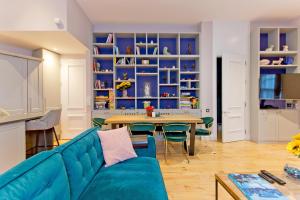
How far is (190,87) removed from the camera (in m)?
5.93

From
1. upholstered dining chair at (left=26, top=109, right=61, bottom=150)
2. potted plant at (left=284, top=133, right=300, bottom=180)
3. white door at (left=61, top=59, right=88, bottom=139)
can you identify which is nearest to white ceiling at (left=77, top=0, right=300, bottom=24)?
white door at (left=61, top=59, right=88, bottom=139)

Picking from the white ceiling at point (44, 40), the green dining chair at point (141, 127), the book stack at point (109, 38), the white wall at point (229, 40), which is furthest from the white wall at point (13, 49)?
the white wall at point (229, 40)

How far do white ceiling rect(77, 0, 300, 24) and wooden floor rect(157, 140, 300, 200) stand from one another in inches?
130

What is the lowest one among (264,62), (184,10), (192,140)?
(192,140)

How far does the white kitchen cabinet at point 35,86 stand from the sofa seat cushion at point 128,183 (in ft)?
12.1

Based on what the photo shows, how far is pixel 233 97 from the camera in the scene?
5543 millimetres

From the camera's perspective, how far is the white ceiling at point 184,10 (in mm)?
4551

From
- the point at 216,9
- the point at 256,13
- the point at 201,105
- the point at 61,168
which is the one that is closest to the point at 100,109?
the point at 201,105

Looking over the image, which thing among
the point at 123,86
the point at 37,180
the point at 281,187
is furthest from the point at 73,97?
the point at 281,187

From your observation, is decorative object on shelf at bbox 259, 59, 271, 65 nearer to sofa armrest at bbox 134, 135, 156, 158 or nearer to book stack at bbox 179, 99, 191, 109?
book stack at bbox 179, 99, 191, 109

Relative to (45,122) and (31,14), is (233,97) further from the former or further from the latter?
(31,14)

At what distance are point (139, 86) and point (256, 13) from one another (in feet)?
11.8

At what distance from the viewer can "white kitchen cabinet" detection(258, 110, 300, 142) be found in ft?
17.5

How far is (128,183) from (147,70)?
456 centimetres
